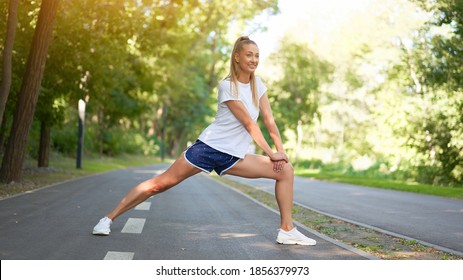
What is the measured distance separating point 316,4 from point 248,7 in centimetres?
1622

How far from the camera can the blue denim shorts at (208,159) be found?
6445 mm

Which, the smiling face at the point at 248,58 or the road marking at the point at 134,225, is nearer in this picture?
the smiling face at the point at 248,58

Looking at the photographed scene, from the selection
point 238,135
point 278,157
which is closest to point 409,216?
point 278,157

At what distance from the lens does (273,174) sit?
262 inches

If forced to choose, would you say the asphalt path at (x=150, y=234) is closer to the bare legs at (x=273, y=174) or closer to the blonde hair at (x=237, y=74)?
the bare legs at (x=273, y=174)

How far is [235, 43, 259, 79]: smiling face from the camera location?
21.1 feet

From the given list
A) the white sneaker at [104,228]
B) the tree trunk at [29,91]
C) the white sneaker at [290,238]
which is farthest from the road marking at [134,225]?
the tree trunk at [29,91]

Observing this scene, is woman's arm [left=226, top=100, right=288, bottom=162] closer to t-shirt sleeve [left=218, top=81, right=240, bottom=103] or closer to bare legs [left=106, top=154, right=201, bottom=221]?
t-shirt sleeve [left=218, top=81, right=240, bottom=103]

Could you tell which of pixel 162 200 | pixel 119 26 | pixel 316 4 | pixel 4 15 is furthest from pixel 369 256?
pixel 316 4

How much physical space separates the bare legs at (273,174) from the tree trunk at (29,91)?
10.5 metres

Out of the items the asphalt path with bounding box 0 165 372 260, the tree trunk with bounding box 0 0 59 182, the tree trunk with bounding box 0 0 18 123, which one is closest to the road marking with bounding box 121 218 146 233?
the asphalt path with bounding box 0 165 372 260

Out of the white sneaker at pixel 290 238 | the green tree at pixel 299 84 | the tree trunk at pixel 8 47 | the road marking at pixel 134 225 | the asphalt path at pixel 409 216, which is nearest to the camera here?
the white sneaker at pixel 290 238

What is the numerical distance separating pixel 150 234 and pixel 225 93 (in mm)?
2130

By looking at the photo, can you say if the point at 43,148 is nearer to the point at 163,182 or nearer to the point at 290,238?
the point at 163,182
